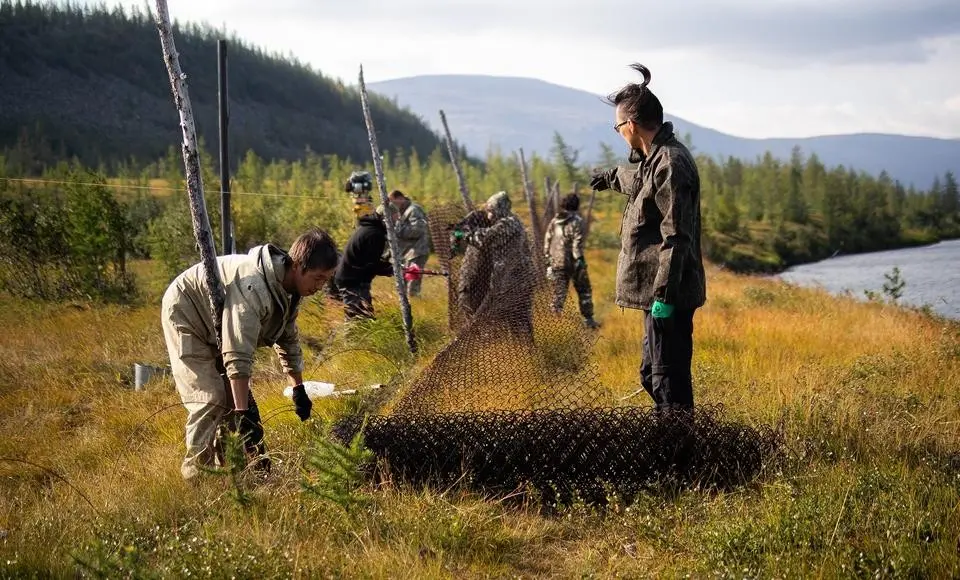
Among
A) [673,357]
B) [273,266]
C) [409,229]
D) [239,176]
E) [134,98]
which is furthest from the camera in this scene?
[134,98]

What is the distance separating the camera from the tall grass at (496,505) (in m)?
2.79

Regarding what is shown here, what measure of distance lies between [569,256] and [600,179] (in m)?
5.05

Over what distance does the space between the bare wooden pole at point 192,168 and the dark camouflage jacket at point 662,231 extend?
2.09m

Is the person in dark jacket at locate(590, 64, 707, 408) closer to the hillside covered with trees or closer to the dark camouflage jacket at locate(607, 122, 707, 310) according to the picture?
the dark camouflage jacket at locate(607, 122, 707, 310)

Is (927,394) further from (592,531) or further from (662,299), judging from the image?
(592,531)

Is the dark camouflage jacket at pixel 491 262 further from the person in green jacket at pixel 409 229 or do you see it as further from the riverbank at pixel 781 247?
the riverbank at pixel 781 247

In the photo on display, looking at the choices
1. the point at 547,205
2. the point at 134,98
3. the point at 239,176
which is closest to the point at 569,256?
the point at 547,205

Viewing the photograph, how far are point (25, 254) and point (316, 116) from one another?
10133 cm

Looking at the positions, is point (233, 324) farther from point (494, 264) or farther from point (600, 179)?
point (494, 264)

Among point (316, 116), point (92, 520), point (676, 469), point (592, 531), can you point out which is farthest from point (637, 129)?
point (316, 116)

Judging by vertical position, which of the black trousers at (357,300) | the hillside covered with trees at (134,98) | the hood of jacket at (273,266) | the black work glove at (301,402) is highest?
the hillside covered with trees at (134,98)

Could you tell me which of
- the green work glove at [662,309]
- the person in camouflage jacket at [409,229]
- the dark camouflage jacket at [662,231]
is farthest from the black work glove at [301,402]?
the person in camouflage jacket at [409,229]

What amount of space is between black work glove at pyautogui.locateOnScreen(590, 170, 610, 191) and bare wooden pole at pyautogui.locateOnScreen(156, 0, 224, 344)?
217cm

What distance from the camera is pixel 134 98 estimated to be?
255 feet
